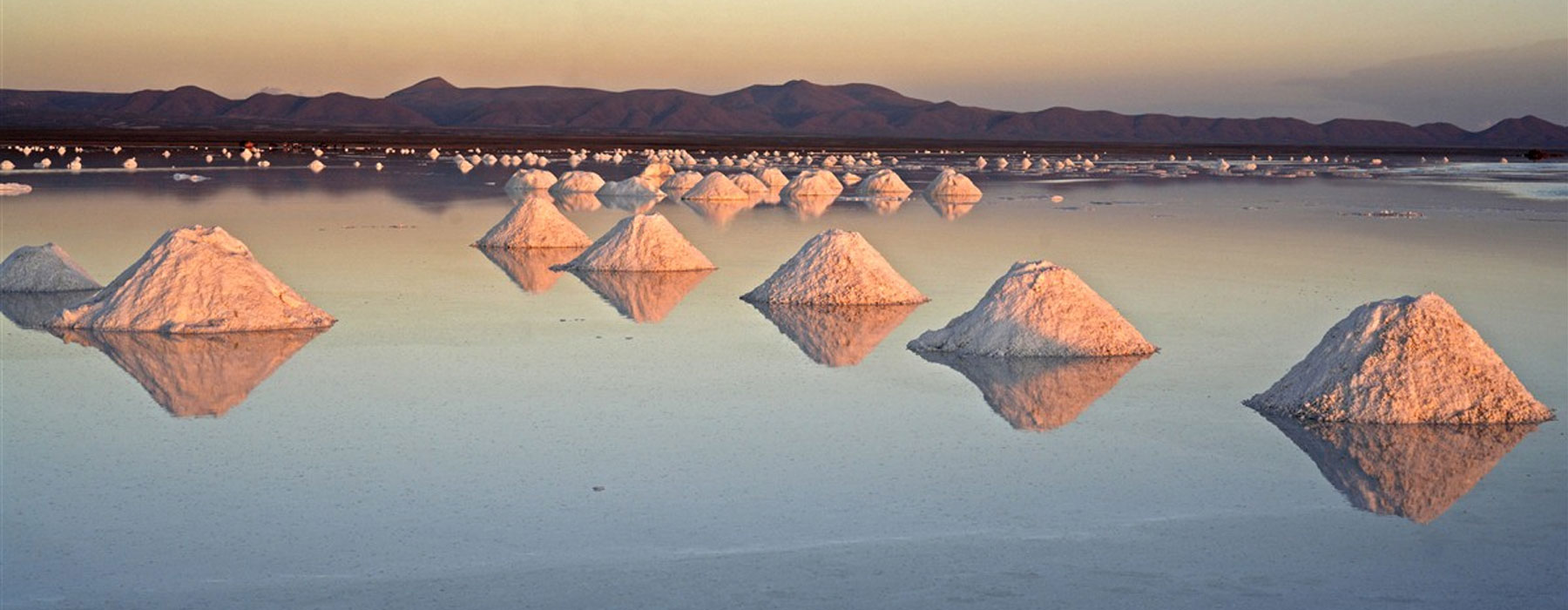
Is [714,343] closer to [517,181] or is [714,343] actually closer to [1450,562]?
[1450,562]

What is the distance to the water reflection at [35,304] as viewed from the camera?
455 inches

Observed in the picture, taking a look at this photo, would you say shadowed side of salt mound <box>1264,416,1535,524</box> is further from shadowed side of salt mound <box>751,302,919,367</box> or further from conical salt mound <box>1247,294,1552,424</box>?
shadowed side of salt mound <box>751,302,919,367</box>

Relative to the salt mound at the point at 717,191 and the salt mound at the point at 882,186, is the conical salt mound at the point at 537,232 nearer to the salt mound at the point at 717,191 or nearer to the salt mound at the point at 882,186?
the salt mound at the point at 717,191

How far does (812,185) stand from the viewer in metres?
32.8

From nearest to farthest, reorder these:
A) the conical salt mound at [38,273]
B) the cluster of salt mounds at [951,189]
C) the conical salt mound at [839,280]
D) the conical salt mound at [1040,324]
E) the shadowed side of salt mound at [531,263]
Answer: the conical salt mound at [1040,324], the conical salt mound at [839,280], the conical salt mound at [38,273], the shadowed side of salt mound at [531,263], the cluster of salt mounds at [951,189]

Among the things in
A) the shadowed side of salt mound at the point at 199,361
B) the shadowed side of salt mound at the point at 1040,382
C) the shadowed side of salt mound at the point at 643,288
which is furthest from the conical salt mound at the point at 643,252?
the shadowed side of salt mound at the point at 1040,382

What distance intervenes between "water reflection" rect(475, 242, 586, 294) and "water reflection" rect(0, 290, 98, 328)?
3.62 m

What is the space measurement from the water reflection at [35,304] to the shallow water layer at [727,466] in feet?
1.76

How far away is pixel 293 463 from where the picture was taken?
6992 millimetres

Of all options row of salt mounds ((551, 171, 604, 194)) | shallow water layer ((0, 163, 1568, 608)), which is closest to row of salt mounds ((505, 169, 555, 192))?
row of salt mounds ((551, 171, 604, 194))

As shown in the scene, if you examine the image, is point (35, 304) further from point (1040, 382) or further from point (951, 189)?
point (951, 189)

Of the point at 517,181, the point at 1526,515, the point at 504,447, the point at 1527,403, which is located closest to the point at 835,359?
the point at 504,447

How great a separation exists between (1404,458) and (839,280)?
5956mm

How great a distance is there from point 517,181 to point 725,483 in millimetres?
29351
